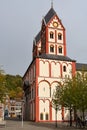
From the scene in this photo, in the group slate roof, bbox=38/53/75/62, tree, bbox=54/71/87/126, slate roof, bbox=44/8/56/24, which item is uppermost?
slate roof, bbox=44/8/56/24

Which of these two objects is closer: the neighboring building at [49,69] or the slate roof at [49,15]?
the neighboring building at [49,69]

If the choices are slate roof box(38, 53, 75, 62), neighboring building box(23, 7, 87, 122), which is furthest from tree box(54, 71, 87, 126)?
slate roof box(38, 53, 75, 62)

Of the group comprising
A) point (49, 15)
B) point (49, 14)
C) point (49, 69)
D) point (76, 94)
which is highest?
point (49, 14)

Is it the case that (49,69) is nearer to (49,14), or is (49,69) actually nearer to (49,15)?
(49,15)

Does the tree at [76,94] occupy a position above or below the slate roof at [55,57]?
below

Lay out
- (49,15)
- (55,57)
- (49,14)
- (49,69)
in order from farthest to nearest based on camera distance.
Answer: (49,14) → (49,15) → (55,57) → (49,69)

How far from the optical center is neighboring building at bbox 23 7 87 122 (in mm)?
68188

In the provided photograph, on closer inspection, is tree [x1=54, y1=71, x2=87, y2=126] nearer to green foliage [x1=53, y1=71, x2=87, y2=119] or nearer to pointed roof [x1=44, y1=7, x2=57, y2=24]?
green foliage [x1=53, y1=71, x2=87, y2=119]

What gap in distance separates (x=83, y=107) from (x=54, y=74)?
31698mm

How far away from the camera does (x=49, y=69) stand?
2795 inches

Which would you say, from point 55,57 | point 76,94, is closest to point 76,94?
point 76,94

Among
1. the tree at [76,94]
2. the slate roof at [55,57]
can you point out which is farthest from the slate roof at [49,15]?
the tree at [76,94]

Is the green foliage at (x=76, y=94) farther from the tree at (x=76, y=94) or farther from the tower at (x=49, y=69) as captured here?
the tower at (x=49, y=69)

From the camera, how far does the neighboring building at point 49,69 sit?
68188 millimetres
